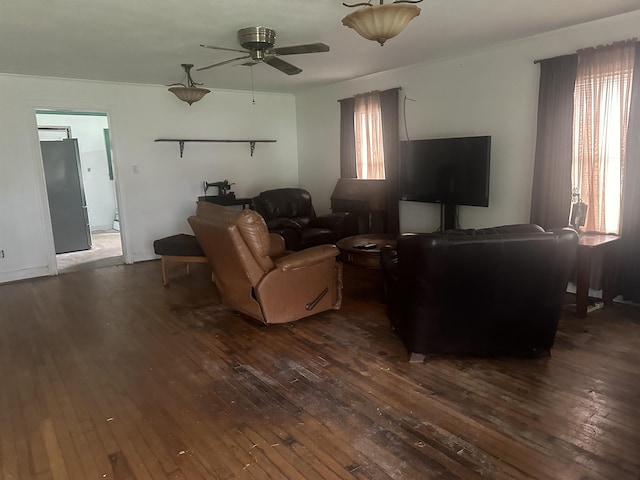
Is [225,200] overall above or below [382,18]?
below

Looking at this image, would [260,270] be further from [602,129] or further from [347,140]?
[347,140]

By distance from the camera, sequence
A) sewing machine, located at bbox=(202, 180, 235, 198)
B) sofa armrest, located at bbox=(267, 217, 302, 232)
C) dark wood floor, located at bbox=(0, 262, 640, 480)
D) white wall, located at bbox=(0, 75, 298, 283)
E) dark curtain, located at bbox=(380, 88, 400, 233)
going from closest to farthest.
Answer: dark wood floor, located at bbox=(0, 262, 640, 480) → white wall, located at bbox=(0, 75, 298, 283) → dark curtain, located at bbox=(380, 88, 400, 233) → sofa armrest, located at bbox=(267, 217, 302, 232) → sewing machine, located at bbox=(202, 180, 235, 198)

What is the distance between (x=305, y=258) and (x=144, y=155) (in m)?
3.82

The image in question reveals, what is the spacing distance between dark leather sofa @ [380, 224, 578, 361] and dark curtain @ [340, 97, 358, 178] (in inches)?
145

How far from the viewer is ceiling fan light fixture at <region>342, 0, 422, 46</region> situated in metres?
2.31

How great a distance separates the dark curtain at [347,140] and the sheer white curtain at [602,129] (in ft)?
10.0

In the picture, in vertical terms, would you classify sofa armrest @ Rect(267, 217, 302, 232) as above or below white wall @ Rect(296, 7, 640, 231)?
below

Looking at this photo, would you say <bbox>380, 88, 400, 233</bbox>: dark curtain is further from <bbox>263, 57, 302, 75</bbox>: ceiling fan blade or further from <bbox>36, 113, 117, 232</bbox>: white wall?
<bbox>36, 113, 117, 232</bbox>: white wall

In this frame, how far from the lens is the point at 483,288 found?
266cm

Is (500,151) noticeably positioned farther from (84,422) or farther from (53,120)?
(53,120)

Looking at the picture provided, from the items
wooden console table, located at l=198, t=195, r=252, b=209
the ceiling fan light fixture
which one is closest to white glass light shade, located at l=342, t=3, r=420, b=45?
the ceiling fan light fixture

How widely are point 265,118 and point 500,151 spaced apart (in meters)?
4.09

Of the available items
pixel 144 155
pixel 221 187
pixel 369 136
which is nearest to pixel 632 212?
pixel 369 136

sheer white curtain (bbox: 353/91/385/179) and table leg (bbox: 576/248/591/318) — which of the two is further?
sheer white curtain (bbox: 353/91/385/179)
